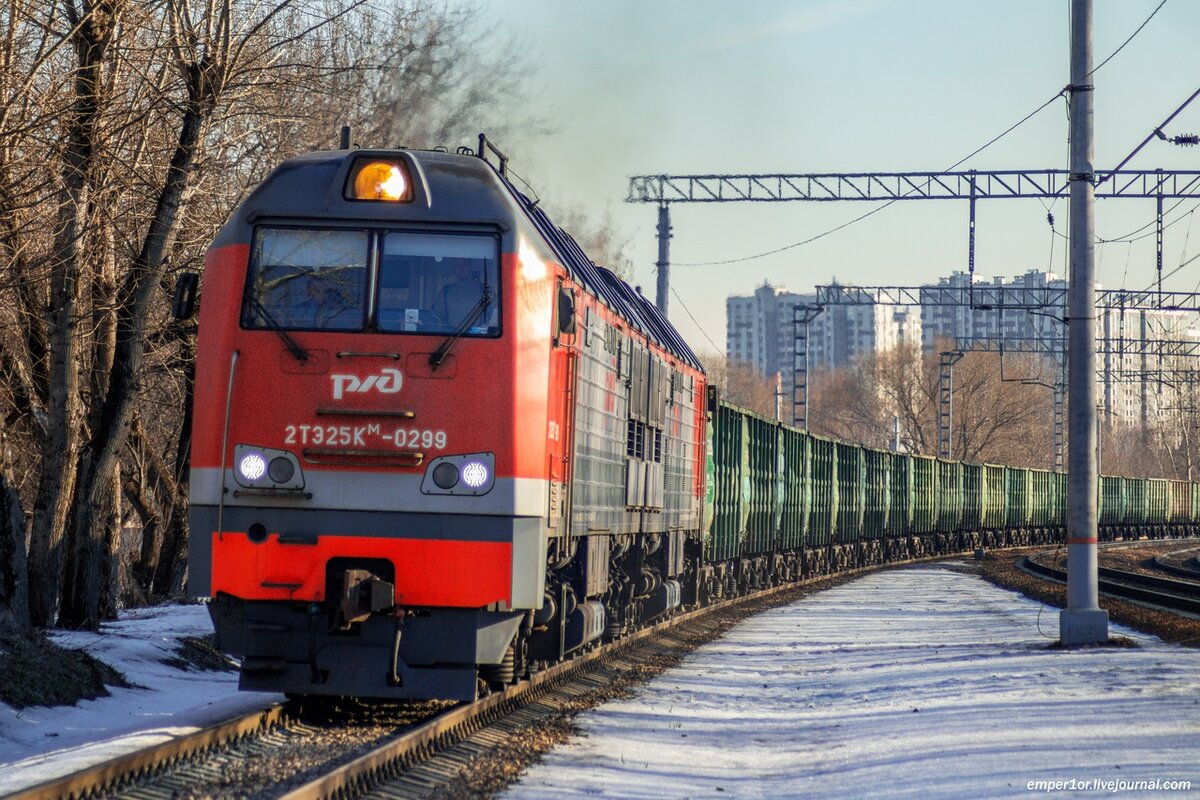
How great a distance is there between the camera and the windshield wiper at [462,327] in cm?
894

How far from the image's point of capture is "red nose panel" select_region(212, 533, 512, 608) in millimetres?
8758

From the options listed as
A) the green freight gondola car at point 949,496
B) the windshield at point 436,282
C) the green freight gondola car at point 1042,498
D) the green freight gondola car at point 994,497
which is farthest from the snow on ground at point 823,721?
the green freight gondola car at point 1042,498

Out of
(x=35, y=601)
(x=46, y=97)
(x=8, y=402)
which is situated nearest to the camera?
(x=46, y=97)

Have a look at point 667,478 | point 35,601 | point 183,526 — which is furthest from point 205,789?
point 183,526

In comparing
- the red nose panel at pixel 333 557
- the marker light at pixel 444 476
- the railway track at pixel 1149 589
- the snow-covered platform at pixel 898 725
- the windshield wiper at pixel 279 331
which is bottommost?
the snow-covered platform at pixel 898 725

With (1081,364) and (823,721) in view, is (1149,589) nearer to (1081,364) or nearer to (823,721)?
(1081,364)

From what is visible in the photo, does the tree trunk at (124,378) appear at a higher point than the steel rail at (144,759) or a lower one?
higher

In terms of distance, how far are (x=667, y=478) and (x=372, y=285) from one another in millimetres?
6847

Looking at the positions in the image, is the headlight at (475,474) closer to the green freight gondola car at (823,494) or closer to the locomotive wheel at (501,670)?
the locomotive wheel at (501,670)

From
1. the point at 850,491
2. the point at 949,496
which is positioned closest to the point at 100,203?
the point at 850,491

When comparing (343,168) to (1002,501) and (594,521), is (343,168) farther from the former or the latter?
(1002,501)

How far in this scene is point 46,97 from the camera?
11.0 m

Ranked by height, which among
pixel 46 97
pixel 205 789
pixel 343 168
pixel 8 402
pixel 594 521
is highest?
pixel 46 97

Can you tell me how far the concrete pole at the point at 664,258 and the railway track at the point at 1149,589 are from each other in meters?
10.4
